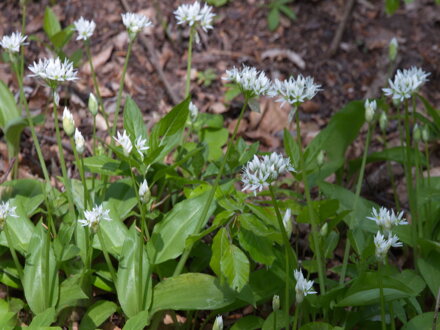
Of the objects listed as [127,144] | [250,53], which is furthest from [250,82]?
[250,53]

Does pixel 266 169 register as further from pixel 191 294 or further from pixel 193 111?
pixel 193 111

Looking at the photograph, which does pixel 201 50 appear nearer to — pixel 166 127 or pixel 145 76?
pixel 145 76

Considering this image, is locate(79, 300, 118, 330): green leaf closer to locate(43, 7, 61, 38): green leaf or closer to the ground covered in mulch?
the ground covered in mulch

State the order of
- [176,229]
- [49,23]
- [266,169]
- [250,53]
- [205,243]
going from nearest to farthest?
[266,169] → [176,229] → [205,243] → [49,23] → [250,53]

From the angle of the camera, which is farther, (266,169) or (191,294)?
(191,294)

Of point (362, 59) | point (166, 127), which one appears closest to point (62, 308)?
point (166, 127)

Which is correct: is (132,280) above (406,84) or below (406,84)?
below

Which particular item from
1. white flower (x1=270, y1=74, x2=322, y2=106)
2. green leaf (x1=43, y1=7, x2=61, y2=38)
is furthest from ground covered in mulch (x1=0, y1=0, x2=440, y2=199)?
white flower (x1=270, y1=74, x2=322, y2=106)
